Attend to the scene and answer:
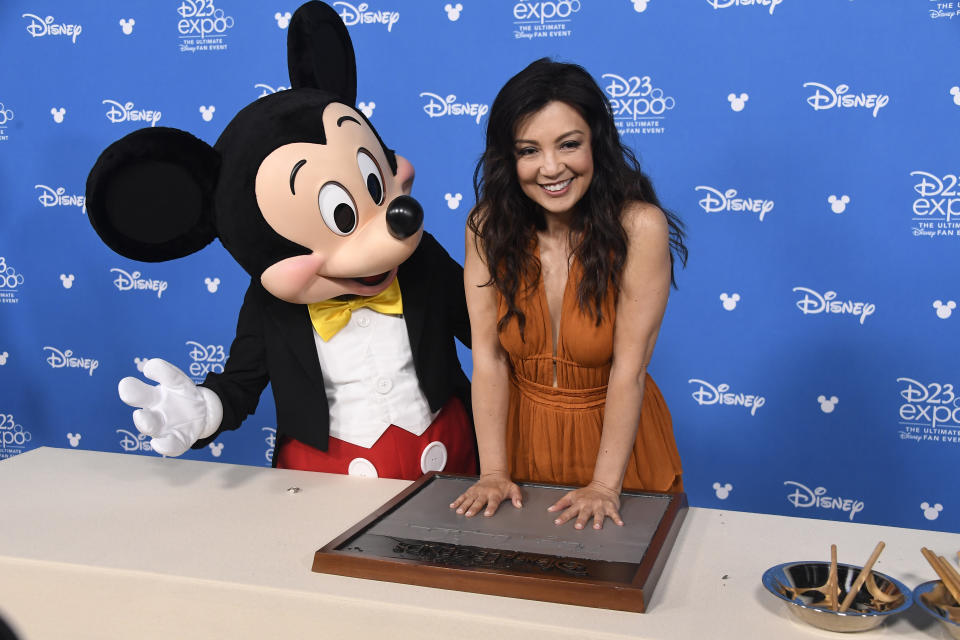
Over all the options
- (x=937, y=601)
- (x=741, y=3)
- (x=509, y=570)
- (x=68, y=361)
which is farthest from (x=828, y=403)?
(x=68, y=361)

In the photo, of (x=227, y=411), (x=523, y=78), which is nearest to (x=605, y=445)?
(x=523, y=78)

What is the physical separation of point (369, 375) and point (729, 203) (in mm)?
1691

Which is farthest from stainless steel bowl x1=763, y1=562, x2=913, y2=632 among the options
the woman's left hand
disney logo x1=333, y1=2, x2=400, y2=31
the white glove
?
disney logo x1=333, y1=2, x2=400, y2=31

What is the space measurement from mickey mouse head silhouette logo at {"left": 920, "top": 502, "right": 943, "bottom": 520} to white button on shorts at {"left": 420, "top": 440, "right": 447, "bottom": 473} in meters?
1.96

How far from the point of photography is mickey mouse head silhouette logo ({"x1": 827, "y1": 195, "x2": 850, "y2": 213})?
9.74ft

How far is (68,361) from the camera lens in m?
4.10

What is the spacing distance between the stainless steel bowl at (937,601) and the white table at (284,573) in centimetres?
3

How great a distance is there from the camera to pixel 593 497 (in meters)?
1.52

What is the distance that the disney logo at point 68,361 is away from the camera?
13.3 feet

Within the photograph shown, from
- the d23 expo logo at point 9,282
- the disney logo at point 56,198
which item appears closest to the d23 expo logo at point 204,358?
the disney logo at point 56,198

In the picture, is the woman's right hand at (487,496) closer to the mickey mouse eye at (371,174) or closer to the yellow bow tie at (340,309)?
the yellow bow tie at (340,309)

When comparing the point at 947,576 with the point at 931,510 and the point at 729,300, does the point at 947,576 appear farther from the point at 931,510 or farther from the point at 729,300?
the point at 931,510

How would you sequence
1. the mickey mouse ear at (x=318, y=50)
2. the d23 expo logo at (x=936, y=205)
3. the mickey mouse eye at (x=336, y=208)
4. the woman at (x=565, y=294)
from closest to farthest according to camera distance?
the woman at (x=565, y=294) → the mickey mouse eye at (x=336, y=208) → the mickey mouse ear at (x=318, y=50) → the d23 expo logo at (x=936, y=205)

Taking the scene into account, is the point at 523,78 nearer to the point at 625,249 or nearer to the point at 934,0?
the point at 625,249
